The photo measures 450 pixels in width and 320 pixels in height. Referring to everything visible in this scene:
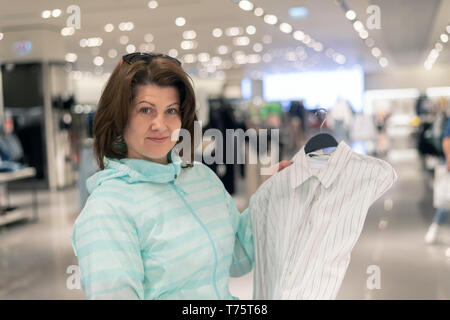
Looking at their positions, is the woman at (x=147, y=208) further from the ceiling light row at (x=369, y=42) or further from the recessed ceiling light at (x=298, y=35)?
the recessed ceiling light at (x=298, y=35)

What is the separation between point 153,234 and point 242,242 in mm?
375

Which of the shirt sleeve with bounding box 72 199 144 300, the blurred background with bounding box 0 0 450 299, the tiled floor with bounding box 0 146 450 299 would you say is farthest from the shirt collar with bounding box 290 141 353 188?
the tiled floor with bounding box 0 146 450 299

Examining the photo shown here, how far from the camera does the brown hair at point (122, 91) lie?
123 cm

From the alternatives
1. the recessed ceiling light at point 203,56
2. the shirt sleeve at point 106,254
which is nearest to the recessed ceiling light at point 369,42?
the shirt sleeve at point 106,254

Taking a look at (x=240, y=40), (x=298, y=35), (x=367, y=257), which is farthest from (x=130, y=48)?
(x=240, y=40)

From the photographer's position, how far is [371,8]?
6.93ft

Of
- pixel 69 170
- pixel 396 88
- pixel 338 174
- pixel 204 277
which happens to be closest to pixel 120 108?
pixel 204 277

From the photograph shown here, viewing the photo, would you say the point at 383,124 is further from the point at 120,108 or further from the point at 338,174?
the point at 120,108

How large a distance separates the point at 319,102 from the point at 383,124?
5.15ft

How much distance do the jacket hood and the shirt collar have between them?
35 cm

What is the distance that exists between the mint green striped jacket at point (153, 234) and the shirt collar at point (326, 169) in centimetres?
22

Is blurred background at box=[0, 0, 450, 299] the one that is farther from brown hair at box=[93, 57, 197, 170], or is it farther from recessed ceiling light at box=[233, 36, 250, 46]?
brown hair at box=[93, 57, 197, 170]

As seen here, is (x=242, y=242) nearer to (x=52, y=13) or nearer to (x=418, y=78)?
(x=52, y=13)

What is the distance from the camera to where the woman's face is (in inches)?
50.2
